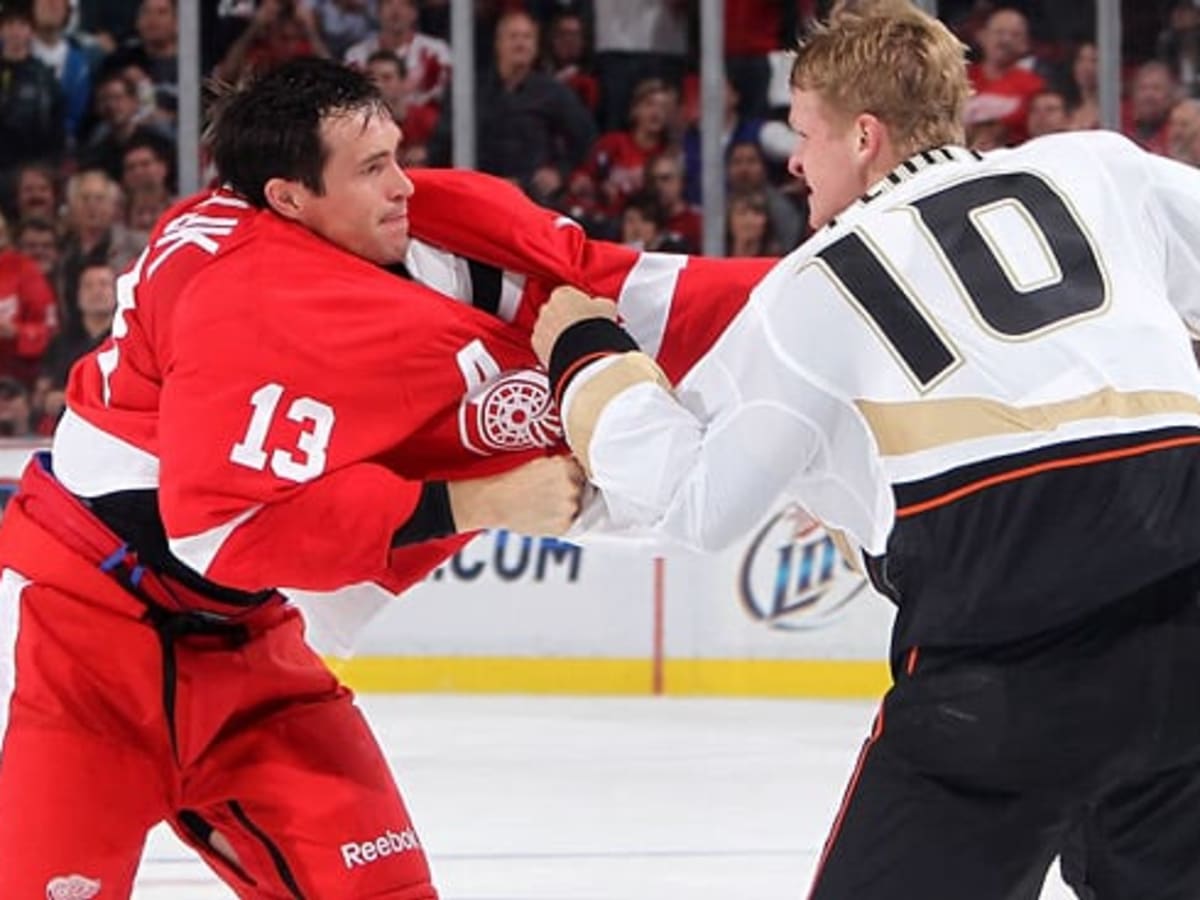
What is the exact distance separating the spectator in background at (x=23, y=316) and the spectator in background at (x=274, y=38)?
91 centimetres

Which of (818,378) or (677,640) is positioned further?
(677,640)

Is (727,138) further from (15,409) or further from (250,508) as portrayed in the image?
(250,508)

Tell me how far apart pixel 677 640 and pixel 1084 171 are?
5.21 m

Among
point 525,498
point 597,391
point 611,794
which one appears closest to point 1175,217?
point 597,391

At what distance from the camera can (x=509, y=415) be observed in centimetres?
275

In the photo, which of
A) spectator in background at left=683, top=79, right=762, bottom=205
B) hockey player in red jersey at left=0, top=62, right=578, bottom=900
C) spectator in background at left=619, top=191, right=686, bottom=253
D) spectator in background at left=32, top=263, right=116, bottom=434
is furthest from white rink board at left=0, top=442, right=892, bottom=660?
hockey player in red jersey at left=0, top=62, right=578, bottom=900

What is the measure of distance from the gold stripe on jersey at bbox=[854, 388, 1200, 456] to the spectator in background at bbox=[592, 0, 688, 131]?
6378mm

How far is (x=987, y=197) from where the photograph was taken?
2.11m

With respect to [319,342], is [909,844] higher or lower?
lower

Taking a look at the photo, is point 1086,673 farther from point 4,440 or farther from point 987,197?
point 4,440

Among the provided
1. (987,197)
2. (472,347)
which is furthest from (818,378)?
(472,347)

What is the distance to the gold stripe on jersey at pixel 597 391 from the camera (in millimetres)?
2205

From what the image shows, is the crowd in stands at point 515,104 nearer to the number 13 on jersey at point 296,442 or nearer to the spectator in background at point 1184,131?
the spectator in background at point 1184,131

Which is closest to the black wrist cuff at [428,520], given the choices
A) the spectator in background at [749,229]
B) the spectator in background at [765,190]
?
the spectator in background at [749,229]
